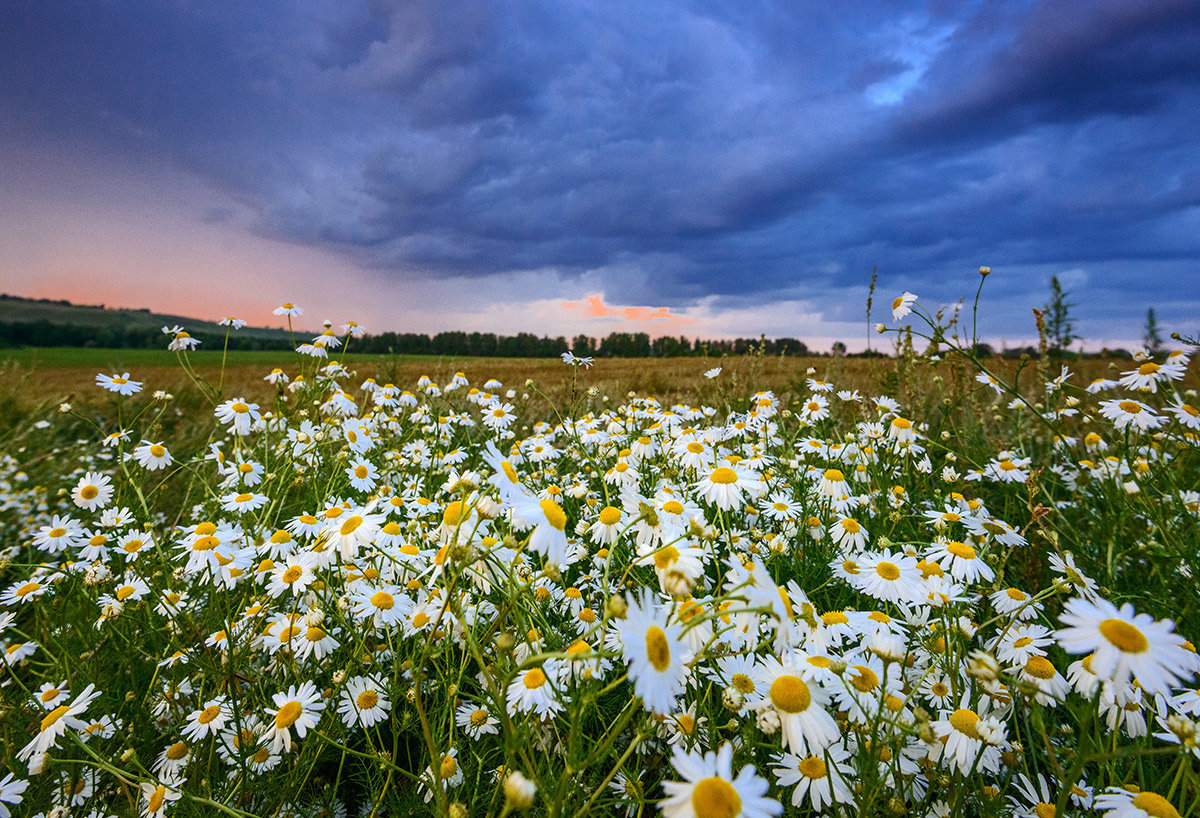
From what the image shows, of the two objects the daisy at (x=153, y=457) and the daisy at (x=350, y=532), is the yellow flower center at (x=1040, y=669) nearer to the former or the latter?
the daisy at (x=350, y=532)

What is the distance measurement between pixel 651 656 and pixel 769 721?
1.59 ft

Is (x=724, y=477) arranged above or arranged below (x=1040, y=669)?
above

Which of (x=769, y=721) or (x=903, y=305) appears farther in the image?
(x=903, y=305)

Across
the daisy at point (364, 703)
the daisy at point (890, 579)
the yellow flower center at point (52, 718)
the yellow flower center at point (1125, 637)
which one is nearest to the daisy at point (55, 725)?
the yellow flower center at point (52, 718)

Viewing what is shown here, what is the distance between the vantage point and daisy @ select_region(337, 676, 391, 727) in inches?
65.2

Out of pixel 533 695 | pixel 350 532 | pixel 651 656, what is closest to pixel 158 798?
pixel 350 532

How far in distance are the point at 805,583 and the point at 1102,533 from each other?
1.86 m

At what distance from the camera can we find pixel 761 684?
1279 millimetres

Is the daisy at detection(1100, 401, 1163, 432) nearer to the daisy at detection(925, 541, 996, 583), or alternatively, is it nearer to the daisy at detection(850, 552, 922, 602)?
the daisy at detection(925, 541, 996, 583)

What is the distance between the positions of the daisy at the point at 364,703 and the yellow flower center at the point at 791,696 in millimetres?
1257

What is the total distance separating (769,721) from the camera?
1127 mm

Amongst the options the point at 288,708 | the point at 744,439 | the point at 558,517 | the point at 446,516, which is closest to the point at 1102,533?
the point at 744,439

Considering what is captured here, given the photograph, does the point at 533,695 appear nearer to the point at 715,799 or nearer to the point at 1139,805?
the point at 715,799

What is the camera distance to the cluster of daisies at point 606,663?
1024 millimetres
